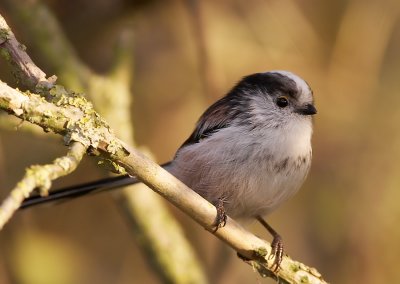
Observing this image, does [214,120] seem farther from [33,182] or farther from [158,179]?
[33,182]

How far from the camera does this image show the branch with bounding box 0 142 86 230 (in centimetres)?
137

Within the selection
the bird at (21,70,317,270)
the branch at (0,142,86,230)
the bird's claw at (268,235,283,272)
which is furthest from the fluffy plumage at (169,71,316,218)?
the branch at (0,142,86,230)

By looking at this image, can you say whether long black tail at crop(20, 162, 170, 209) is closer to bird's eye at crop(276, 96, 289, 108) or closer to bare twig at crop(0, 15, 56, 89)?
bird's eye at crop(276, 96, 289, 108)

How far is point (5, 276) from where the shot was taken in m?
3.51

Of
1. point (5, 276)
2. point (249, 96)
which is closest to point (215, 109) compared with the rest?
point (249, 96)

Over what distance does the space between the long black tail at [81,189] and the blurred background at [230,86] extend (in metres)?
0.90

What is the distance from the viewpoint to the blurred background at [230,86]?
3957 mm

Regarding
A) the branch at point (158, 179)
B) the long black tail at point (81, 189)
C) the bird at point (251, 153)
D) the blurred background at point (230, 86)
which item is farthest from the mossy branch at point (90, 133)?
the blurred background at point (230, 86)

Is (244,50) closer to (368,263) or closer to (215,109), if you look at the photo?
(215,109)

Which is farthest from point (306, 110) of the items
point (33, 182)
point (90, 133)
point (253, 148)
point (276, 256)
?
point (33, 182)

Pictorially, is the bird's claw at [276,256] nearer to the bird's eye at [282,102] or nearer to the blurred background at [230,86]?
the bird's eye at [282,102]

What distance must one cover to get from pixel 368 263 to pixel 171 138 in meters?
1.53

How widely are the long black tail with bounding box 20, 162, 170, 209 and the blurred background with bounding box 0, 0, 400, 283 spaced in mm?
899

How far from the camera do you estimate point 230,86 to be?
4250mm
